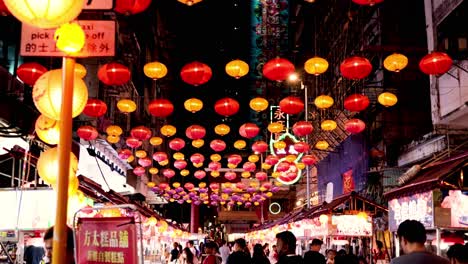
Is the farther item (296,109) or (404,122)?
(404,122)

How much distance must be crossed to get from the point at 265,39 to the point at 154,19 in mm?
11061

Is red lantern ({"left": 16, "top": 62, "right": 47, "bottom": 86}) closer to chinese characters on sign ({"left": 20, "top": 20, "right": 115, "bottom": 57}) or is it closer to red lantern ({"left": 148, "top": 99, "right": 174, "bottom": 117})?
chinese characters on sign ({"left": 20, "top": 20, "right": 115, "bottom": 57})

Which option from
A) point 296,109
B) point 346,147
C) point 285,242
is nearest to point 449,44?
point 296,109

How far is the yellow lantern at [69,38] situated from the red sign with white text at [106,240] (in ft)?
6.89

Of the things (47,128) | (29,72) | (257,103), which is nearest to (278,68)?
(257,103)

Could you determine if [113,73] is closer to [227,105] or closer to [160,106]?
[160,106]

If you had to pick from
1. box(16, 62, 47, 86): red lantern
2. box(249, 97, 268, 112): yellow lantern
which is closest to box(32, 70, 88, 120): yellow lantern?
box(16, 62, 47, 86): red lantern

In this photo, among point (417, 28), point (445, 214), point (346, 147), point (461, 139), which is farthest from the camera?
point (346, 147)

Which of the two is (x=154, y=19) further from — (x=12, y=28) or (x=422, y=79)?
(x=12, y=28)

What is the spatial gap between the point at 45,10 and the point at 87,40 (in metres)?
2.04

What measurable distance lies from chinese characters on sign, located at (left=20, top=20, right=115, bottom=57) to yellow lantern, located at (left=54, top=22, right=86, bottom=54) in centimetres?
93

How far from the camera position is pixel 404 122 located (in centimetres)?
2630

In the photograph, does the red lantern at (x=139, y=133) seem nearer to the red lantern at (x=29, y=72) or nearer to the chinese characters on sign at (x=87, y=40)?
the red lantern at (x=29, y=72)

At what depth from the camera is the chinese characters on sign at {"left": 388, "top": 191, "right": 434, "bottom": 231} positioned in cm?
990
